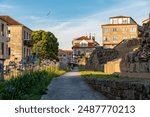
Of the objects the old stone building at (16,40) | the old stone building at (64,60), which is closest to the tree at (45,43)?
the old stone building at (64,60)

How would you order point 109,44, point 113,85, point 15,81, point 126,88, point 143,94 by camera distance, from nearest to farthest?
point 143,94 < point 126,88 < point 113,85 < point 15,81 < point 109,44

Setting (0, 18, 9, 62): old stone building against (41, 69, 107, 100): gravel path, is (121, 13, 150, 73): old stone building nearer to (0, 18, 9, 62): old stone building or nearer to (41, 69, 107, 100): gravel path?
(41, 69, 107, 100): gravel path

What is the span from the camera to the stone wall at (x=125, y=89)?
34.6ft

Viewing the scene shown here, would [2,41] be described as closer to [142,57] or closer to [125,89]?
[142,57]

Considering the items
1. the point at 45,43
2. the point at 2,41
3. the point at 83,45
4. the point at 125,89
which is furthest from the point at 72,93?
the point at 83,45

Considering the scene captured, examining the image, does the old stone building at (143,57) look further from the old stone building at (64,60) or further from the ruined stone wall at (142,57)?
the old stone building at (64,60)

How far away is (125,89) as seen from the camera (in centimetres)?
1232

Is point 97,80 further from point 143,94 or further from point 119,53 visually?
point 119,53

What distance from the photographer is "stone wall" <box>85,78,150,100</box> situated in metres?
10.5

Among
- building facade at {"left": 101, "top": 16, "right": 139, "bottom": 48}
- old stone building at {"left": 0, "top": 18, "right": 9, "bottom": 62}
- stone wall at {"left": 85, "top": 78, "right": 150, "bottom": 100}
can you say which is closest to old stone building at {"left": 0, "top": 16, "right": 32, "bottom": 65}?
old stone building at {"left": 0, "top": 18, "right": 9, "bottom": 62}

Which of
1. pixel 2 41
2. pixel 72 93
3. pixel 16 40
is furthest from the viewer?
pixel 16 40

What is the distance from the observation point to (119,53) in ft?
114

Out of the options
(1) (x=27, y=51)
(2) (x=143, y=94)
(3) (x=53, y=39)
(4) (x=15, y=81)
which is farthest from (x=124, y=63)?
(3) (x=53, y=39)

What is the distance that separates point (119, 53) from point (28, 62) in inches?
369
